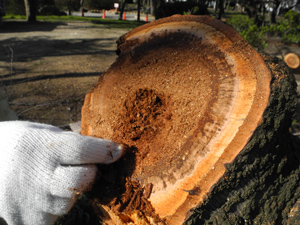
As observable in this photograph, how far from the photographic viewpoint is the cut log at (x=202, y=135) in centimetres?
93

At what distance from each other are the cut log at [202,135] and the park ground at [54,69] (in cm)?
199

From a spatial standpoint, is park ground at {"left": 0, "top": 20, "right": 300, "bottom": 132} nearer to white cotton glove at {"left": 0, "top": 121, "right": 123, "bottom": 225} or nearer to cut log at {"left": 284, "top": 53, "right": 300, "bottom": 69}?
cut log at {"left": 284, "top": 53, "right": 300, "bottom": 69}

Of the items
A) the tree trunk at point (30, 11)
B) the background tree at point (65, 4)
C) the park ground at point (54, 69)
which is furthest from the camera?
the background tree at point (65, 4)

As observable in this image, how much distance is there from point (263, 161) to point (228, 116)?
10.2 inches

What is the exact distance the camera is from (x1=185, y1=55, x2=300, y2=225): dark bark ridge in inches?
36.3

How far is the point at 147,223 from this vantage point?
1008 mm

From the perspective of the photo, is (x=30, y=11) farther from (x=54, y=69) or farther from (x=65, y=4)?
(x=54, y=69)

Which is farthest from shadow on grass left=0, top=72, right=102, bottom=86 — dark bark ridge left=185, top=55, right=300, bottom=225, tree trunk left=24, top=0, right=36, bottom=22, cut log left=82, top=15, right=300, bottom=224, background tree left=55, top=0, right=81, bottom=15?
background tree left=55, top=0, right=81, bottom=15

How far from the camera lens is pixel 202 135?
39.8 inches

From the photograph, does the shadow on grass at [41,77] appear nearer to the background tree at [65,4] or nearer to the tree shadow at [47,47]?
the tree shadow at [47,47]

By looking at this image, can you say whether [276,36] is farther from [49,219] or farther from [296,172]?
[49,219]

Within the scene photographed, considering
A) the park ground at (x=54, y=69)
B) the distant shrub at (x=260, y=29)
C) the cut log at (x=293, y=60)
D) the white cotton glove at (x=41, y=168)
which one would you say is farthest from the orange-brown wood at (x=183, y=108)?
the cut log at (x=293, y=60)

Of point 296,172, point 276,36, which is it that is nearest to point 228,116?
point 296,172

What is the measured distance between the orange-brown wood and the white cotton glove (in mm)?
214
